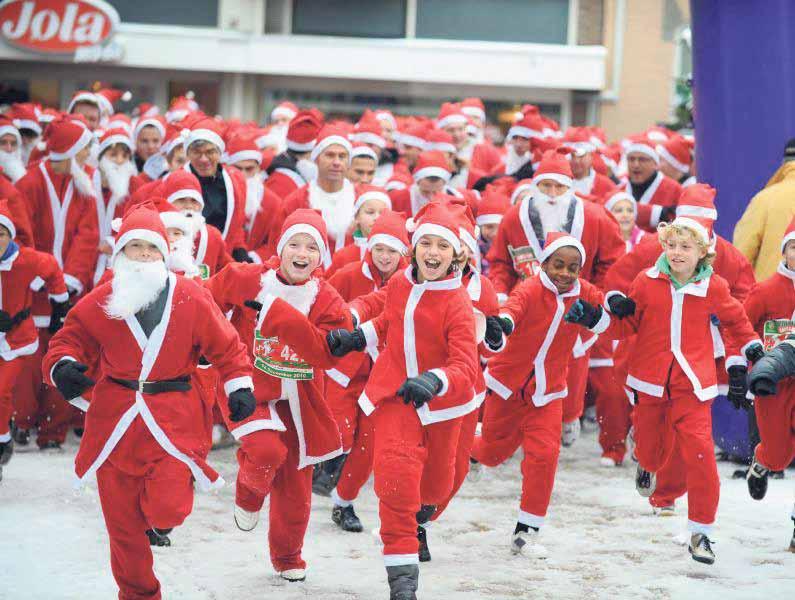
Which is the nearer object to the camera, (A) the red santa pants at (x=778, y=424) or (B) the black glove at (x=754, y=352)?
(B) the black glove at (x=754, y=352)

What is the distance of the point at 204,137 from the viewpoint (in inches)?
386

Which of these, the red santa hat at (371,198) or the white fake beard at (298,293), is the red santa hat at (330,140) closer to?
the red santa hat at (371,198)

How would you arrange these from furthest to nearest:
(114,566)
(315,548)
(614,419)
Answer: (614,419) → (315,548) → (114,566)

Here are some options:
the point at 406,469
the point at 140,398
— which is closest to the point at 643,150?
the point at 406,469

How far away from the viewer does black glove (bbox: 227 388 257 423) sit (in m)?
5.89

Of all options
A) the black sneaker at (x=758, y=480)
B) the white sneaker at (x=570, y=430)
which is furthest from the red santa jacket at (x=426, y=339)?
the white sneaker at (x=570, y=430)

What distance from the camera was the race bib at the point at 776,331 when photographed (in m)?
7.65

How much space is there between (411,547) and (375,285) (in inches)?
84.0

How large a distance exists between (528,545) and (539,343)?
1.13 m

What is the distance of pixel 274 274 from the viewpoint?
680 centimetres

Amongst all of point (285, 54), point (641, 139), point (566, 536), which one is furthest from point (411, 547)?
point (285, 54)

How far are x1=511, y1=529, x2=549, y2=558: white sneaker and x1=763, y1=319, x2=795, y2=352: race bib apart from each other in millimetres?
1693

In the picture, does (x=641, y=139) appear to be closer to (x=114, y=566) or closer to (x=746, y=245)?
(x=746, y=245)

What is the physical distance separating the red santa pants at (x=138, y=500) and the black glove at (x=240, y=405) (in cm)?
32
